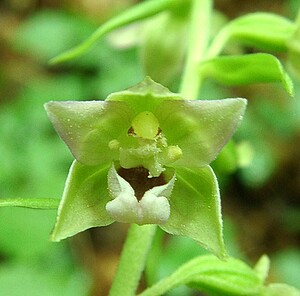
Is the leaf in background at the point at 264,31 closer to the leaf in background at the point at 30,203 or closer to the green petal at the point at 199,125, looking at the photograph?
the green petal at the point at 199,125

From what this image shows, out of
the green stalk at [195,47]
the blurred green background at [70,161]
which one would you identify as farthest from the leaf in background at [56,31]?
the green stalk at [195,47]

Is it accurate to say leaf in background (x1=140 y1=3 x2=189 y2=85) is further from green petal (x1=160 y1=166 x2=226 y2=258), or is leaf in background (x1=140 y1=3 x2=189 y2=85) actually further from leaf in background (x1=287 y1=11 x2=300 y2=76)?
green petal (x1=160 y1=166 x2=226 y2=258)

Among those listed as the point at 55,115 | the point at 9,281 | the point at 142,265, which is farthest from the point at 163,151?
the point at 9,281

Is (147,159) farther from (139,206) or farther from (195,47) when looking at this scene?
(195,47)

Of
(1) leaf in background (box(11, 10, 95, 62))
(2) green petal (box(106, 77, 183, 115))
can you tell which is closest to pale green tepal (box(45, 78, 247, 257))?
(2) green petal (box(106, 77, 183, 115))

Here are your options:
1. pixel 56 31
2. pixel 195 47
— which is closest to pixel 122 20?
pixel 195 47

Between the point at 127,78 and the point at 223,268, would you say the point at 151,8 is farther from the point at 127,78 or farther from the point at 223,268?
the point at 127,78
